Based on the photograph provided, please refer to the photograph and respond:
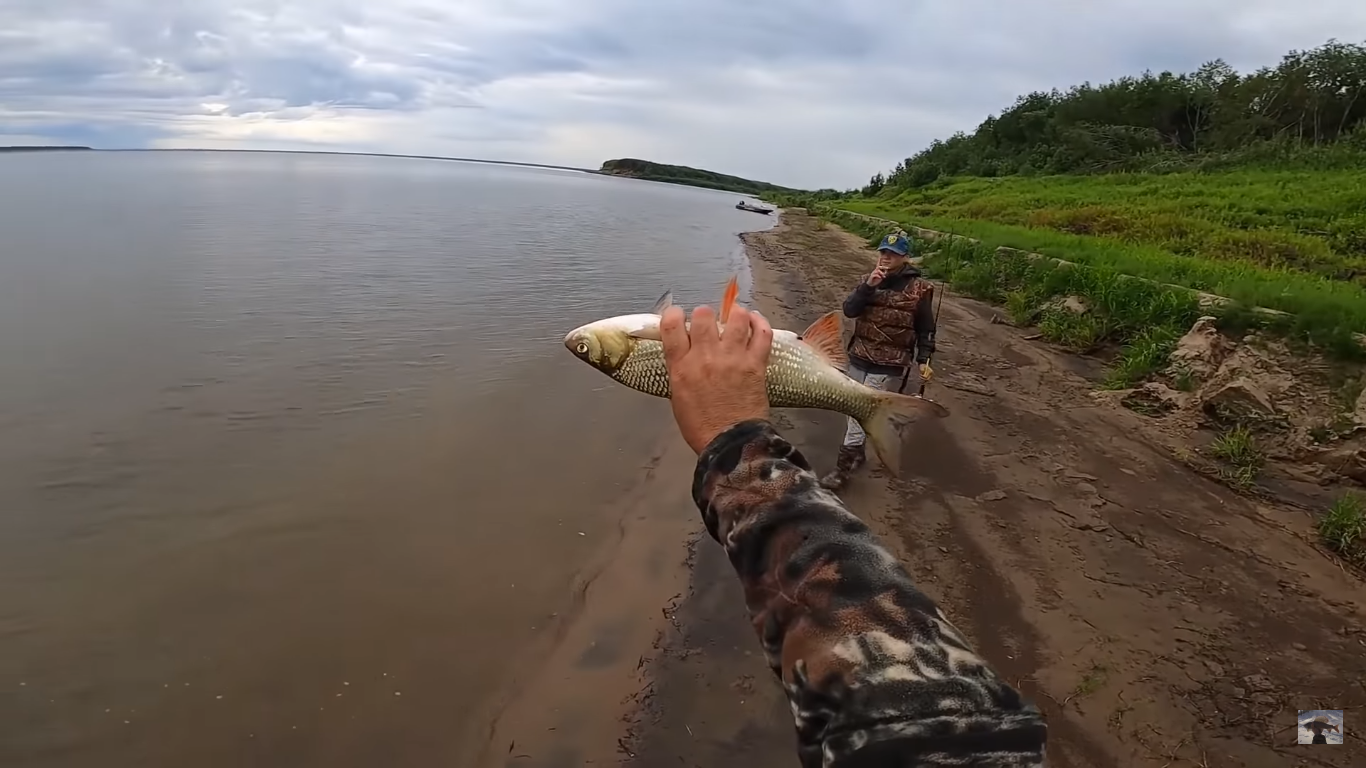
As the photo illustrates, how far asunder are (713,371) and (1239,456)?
26.2 feet

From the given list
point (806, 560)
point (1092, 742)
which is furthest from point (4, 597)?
point (1092, 742)

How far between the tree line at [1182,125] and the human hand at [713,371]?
39853mm

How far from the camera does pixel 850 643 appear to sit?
101 centimetres

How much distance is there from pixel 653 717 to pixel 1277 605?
440cm

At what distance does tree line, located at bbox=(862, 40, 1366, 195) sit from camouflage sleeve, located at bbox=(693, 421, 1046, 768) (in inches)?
1582

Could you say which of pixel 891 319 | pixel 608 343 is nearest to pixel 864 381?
pixel 891 319

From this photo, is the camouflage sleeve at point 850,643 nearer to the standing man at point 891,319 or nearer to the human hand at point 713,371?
the human hand at point 713,371

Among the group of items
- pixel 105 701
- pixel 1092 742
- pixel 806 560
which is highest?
pixel 806 560

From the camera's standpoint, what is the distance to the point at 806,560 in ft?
3.63

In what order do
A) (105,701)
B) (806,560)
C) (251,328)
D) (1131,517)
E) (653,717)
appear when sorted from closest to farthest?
(806,560) → (653,717) → (105,701) → (1131,517) → (251,328)

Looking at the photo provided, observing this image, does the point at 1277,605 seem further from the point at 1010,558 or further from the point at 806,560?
the point at 806,560

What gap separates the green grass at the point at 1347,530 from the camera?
18.7 feet

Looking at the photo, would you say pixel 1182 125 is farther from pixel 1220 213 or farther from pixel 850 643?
pixel 850 643

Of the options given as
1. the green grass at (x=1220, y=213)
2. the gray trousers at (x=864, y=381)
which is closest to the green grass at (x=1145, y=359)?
the gray trousers at (x=864, y=381)
